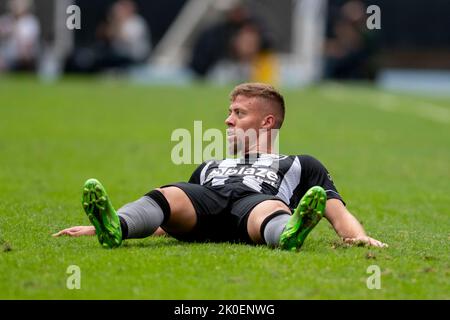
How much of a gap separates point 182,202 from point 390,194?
3727 millimetres

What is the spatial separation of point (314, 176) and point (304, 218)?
0.93m

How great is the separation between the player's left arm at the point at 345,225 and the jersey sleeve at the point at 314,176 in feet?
0.45

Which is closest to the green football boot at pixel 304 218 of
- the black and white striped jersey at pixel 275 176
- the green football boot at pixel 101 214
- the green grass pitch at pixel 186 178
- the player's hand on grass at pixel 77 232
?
the green grass pitch at pixel 186 178

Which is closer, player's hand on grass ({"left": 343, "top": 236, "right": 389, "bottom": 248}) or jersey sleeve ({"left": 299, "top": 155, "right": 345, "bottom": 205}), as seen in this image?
player's hand on grass ({"left": 343, "top": 236, "right": 389, "bottom": 248})

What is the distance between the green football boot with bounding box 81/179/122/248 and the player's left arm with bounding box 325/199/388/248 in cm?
132

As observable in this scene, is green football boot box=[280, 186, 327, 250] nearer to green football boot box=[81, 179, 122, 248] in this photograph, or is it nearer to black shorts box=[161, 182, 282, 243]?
black shorts box=[161, 182, 282, 243]

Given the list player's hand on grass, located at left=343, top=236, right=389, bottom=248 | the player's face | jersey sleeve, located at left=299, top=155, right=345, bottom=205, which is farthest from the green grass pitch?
the player's face

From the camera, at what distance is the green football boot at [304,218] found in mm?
6121

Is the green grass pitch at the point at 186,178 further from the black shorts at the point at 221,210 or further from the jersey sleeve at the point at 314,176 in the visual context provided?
the jersey sleeve at the point at 314,176

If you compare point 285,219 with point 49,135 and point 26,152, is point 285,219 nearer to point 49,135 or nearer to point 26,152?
point 26,152

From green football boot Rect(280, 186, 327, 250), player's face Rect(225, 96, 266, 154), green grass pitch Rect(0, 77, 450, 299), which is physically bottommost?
green grass pitch Rect(0, 77, 450, 299)

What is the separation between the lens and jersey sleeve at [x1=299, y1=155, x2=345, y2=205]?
7.06 meters

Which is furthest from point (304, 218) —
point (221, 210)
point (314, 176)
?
point (314, 176)

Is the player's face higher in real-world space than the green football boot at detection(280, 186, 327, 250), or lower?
higher
